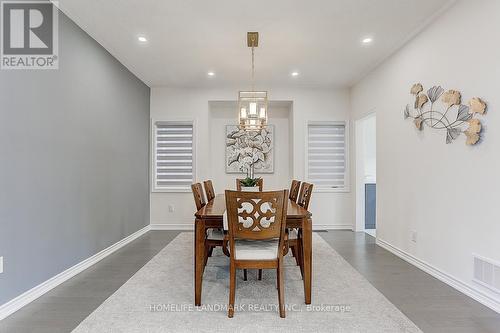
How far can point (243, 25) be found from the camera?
306 cm

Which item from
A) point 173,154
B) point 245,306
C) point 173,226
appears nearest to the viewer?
point 245,306

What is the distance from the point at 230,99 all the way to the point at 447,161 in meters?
3.66

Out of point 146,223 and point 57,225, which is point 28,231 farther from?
point 146,223

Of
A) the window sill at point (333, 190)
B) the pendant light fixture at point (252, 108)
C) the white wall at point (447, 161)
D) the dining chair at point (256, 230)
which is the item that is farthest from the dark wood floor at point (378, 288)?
the pendant light fixture at point (252, 108)

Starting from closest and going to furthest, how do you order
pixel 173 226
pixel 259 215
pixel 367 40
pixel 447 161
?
pixel 259 215
pixel 447 161
pixel 367 40
pixel 173 226

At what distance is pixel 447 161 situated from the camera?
2.73 meters

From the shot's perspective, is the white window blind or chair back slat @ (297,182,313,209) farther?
the white window blind

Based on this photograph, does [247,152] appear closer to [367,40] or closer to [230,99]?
[230,99]

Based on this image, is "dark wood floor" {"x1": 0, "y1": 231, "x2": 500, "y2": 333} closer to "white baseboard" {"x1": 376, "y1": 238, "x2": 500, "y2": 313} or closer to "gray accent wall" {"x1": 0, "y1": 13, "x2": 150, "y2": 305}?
"white baseboard" {"x1": 376, "y1": 238, "x2": 500, "y2": 313}

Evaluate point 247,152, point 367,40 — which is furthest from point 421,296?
point 247,152

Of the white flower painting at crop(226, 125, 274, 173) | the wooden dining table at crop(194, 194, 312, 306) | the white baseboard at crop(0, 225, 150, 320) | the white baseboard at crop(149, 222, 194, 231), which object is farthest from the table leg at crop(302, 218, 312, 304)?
the white flower painting at crop(226, 125, 274, 173)

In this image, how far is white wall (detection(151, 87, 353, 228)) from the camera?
17.4ft

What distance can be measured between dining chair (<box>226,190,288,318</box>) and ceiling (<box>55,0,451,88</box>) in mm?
1889

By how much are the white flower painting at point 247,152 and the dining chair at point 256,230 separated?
3.58 m
